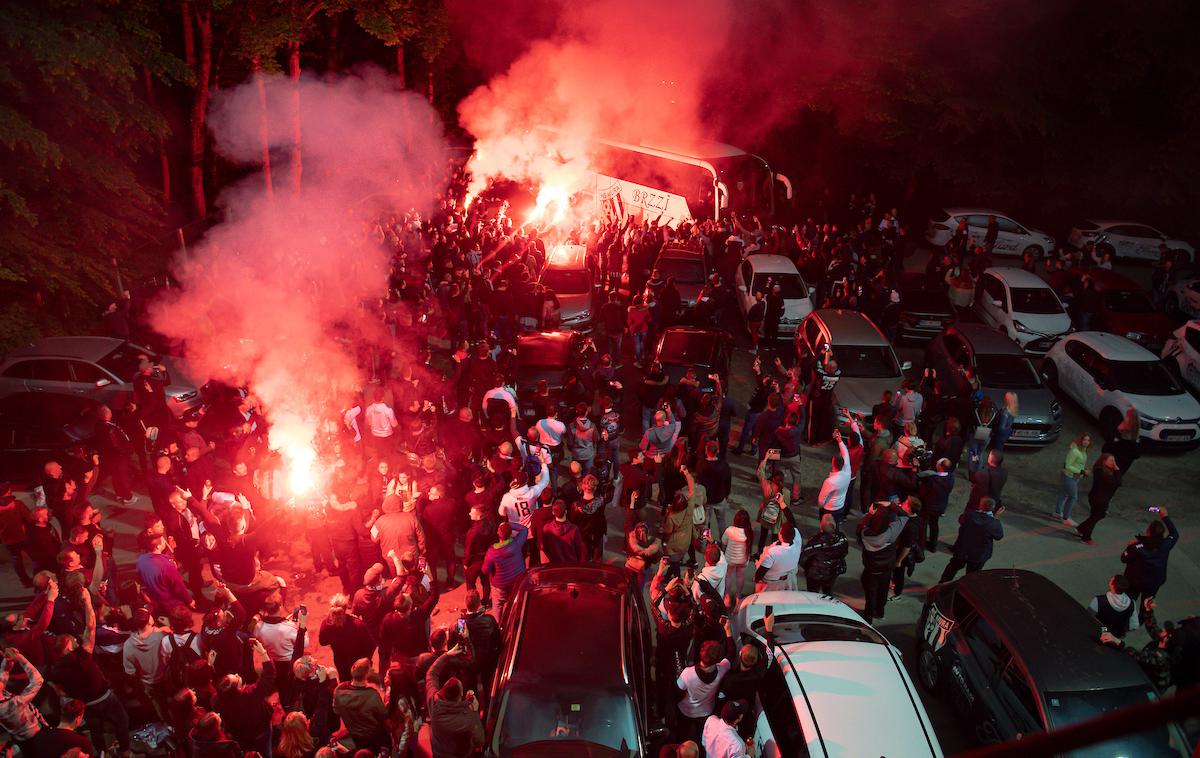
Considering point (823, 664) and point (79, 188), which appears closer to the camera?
point (823, 664)

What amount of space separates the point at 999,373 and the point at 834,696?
911 centimetres

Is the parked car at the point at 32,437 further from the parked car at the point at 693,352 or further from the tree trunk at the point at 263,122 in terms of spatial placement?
the tree trunk at the point at 263,122

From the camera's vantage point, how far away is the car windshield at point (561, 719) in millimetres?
5762

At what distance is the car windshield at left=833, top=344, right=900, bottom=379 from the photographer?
13.3 m

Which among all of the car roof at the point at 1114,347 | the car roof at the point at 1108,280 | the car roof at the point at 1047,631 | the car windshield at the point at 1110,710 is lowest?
the car windshield at the point at 1110,710

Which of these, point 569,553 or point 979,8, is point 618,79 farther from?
point 569,553

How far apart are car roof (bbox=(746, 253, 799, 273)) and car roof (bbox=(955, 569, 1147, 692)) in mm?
10335

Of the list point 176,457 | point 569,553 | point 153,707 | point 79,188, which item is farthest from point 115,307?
point 569,553

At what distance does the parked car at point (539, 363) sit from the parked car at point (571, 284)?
99.3 inches

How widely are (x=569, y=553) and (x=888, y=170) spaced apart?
77.7 ft

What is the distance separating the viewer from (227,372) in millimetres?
11227

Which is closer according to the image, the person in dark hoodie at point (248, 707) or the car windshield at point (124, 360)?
the person in dark hoodie at point (248, 707)

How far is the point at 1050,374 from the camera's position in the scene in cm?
1520

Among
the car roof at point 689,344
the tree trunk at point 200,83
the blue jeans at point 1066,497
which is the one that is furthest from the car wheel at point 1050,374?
the tree trunk at point 200,83
